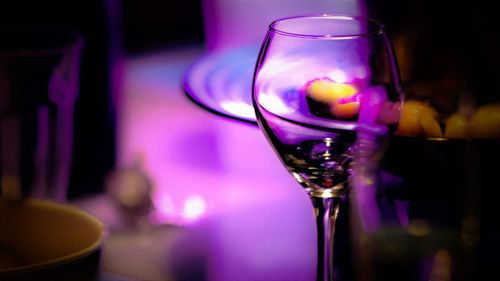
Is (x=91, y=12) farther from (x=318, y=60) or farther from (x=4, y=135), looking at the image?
(x=318, y=60)

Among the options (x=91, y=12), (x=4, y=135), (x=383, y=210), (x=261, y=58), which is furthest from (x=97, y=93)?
(x=261, y=58)

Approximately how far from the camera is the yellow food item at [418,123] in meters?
0.39

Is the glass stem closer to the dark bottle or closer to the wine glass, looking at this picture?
the wine glass

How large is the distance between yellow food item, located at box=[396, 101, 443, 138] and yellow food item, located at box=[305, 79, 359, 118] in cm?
7

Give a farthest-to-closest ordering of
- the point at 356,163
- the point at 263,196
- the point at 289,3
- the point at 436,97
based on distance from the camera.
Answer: the point at 289,3
the point at 263,196
the point at 436,97
the point at 356,163

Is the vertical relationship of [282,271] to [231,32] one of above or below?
below

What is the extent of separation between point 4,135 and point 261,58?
0.28 metres

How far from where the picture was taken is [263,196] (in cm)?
71

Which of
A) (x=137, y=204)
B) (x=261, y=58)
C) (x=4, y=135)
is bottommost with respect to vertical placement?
(x=137, y=204)

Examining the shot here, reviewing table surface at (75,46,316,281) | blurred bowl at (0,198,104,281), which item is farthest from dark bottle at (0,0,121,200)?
blurred bowl at (0,198,104,281)

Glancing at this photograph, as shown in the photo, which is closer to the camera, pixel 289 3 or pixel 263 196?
pixel 263 196

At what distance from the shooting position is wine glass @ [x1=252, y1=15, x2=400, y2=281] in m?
0.32

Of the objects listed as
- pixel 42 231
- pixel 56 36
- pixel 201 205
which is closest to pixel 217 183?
pixel 201 205

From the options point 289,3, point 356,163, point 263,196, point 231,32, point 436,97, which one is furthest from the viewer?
point 231,32
